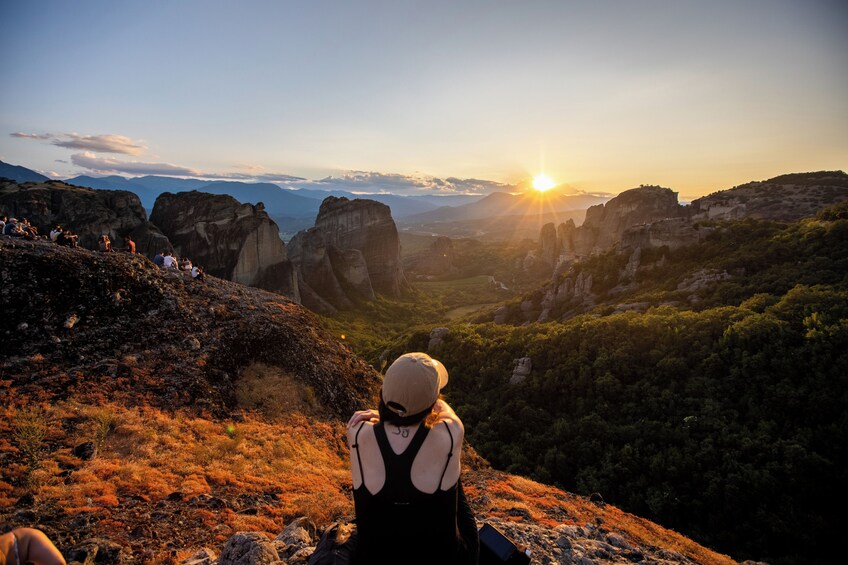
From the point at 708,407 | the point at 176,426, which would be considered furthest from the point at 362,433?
the point at 708,407

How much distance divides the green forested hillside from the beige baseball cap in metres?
16.8

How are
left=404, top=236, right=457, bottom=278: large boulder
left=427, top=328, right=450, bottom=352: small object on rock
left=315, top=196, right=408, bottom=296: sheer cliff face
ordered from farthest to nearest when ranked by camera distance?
left=404, top=236, right=457, bottom=278: large boulder
left=315, top=196, right=408, bottom=296: sheer cliff face
left=427, top=328, right=450, bottom=352: small object on rock

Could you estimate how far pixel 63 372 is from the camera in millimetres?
13422

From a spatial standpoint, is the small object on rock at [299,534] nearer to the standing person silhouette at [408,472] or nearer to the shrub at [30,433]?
the standing person silhouette at [408,472]

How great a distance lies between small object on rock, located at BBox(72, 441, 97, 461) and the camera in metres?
9.86

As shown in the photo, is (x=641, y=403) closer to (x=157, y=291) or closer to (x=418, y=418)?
(x=418, y=418)

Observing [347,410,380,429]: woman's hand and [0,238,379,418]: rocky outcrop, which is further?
[0,238,379,418]: rocky outcrop

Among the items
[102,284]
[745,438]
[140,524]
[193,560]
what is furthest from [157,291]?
[745,438]

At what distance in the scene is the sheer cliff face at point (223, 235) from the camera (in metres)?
56.0

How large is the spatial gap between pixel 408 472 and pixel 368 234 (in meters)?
98.1

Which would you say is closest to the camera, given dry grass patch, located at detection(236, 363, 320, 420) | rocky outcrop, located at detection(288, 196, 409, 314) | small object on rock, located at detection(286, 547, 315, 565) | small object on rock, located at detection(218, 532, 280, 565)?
small object on rock, located at detection(218, 532, 280, 565)

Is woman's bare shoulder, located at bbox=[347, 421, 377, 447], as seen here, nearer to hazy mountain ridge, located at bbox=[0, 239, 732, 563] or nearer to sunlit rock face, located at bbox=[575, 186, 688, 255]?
hazy mountain ridge, located at bbox=[0, 239, 732, 563]

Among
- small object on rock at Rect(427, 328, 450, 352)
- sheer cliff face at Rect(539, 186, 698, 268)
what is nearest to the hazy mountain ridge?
small object on rock at Rect(427, 328, 450, 352)

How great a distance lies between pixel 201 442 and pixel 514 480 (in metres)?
11.6
